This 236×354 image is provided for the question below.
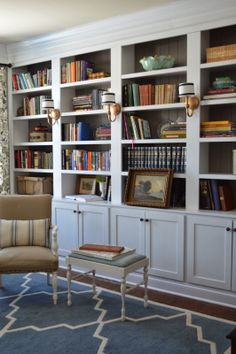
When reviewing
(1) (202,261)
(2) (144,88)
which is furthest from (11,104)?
(1) (202,261)

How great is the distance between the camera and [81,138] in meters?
4.65

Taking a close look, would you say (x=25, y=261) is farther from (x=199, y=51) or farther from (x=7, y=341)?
(x=199, y=51)

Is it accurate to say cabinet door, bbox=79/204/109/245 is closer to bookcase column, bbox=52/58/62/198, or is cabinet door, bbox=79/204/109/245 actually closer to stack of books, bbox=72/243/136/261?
bookcase column, bbox=52/58/62/198

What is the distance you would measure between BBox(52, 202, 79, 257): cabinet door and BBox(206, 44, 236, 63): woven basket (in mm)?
2041

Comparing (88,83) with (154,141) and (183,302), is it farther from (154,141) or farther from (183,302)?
(183,302)

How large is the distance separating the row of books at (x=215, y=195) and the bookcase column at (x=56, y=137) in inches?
69.8

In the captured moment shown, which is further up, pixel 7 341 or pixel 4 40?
pixel 4 40

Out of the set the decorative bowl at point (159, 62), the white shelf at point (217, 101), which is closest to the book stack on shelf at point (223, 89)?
the white shelf at point (217, 101)

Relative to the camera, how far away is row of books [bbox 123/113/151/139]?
416 centimetres

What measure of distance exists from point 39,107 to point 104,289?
7.75ft

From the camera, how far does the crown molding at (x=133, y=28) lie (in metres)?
3.55

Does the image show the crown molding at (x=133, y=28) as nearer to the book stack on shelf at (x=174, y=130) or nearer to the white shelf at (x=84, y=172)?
the book stack on shelf at (x=174, y=130)

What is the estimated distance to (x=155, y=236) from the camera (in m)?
3.93

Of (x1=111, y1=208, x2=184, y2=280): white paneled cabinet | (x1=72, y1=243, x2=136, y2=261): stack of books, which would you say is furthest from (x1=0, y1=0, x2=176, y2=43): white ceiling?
(x1=72, y1=243, x2=136, y2=261): stack of books
